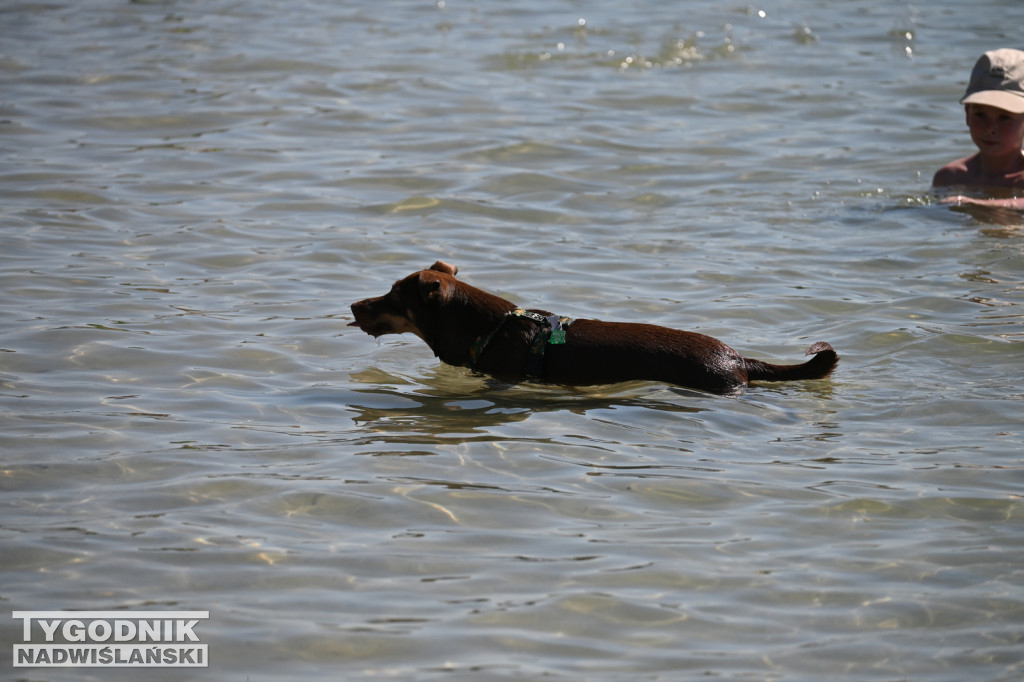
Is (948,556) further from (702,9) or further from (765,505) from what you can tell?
(702,9)

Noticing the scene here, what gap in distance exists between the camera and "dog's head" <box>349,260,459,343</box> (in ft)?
23.1

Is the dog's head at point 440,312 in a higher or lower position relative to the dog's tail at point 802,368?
higher

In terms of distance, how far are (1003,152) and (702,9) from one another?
34.8 feet

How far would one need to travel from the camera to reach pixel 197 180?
11773mm

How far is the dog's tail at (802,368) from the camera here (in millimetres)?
6465

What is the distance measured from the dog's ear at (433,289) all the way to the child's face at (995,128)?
581 centimetres

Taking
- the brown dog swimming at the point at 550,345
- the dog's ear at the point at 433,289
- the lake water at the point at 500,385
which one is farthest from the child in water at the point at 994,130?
the dog's ear at the point at 433,289

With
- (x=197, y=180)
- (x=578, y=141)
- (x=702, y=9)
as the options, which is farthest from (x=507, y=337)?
(x=702, y=9)

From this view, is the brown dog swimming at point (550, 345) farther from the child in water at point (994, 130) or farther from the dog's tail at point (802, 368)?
the child in water at point (994, 130)

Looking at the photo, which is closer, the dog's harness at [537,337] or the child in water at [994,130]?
the dog's harness at [537,337]

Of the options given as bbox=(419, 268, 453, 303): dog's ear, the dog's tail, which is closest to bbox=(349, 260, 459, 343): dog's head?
bbox=(419, 268, 453, 303): dog's ear

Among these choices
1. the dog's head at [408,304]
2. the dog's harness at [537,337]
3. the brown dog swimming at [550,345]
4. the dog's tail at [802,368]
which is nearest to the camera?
the dog's tail at [802,368]

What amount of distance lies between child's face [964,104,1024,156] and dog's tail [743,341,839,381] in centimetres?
496

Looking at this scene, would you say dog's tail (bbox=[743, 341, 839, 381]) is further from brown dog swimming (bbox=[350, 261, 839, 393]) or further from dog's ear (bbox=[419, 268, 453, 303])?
dog's ear (bbox=[419, 268, 453, 303])
